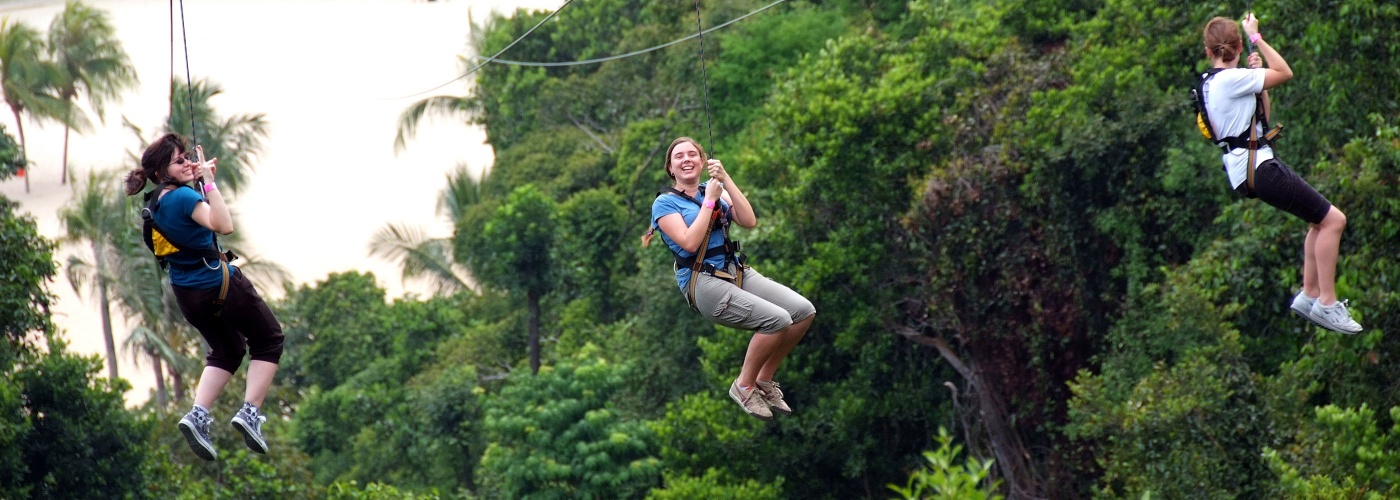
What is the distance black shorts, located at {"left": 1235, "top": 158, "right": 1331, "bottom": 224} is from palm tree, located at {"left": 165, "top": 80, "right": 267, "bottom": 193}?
23.9 meters

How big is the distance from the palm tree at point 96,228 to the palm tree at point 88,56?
4201 mm

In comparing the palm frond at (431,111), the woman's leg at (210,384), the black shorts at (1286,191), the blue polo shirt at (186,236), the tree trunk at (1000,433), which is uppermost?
the palm frond at (431,111)

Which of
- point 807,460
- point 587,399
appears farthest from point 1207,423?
point 587,399

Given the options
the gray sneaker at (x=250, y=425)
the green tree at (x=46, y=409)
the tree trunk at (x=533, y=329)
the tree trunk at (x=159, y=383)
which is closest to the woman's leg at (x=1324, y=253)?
the gray sneaker at (x=250, y=425)

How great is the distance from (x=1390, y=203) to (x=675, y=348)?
12.5 meters

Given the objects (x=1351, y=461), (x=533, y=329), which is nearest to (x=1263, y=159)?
(x=1351, y=461)

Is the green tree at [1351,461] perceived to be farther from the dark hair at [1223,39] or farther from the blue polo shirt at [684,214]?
the blue polo shirt at [684,214]

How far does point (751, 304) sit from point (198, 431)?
2.63 m

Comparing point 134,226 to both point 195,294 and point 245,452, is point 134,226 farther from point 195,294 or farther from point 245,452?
point 195,294

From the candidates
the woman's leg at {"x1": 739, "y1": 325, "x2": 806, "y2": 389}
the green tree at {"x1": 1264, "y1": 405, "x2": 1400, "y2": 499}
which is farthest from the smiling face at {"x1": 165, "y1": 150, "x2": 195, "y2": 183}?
the green tree at {"x1": 1264, "y1": 405, "x2": 1400, "y2": 499}

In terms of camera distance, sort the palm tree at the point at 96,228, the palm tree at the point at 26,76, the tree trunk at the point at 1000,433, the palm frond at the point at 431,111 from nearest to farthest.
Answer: the tree trunk at the point at 1000,433 < the palm tree at the point at 96,228 < the palm tree at the point at 26,76 < the palm frond at the point at 431,111

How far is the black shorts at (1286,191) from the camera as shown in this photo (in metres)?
7.91

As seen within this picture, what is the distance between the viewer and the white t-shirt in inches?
303

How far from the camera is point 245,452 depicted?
68.7ft
